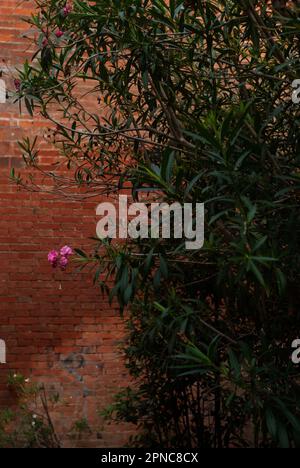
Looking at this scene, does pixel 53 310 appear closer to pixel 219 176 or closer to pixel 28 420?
pixel 28 420

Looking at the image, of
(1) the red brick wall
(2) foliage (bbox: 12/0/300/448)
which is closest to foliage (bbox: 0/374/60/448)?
(1) the red brick wall

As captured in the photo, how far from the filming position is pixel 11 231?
7.09 m

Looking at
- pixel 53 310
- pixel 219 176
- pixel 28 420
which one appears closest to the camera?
pixel 219 176

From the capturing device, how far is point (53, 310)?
707 cm

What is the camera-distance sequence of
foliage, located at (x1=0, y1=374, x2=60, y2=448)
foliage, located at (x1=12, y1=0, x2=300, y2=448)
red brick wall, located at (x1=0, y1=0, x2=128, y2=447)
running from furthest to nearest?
red brick wall, located at (x1=0, y1=0, x2=128, y2=447)
foliage, located at (x1=0, y1=374, x2=60, y2=448)
foliage, located at (x1=12, y1=0, x2=300, y2=448)

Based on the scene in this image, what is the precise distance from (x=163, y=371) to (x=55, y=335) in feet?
4.68

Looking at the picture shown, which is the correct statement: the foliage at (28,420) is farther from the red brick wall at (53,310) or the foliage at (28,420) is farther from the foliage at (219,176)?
the foliage at (219,176)

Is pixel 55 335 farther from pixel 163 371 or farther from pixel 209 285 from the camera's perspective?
pixel 209 285

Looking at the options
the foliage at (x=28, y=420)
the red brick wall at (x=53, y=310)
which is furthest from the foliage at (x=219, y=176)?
the foliage at (x=28, y=420)

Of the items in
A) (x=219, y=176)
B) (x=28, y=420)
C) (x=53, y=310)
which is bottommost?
(x=28, y=420)

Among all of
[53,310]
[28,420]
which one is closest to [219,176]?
[53,310]

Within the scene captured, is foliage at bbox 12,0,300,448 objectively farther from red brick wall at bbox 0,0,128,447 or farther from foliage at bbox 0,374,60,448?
foliage at bbox 0,374,60,448

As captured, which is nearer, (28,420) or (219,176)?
(219,176)

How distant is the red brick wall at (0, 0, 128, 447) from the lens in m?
7.02
